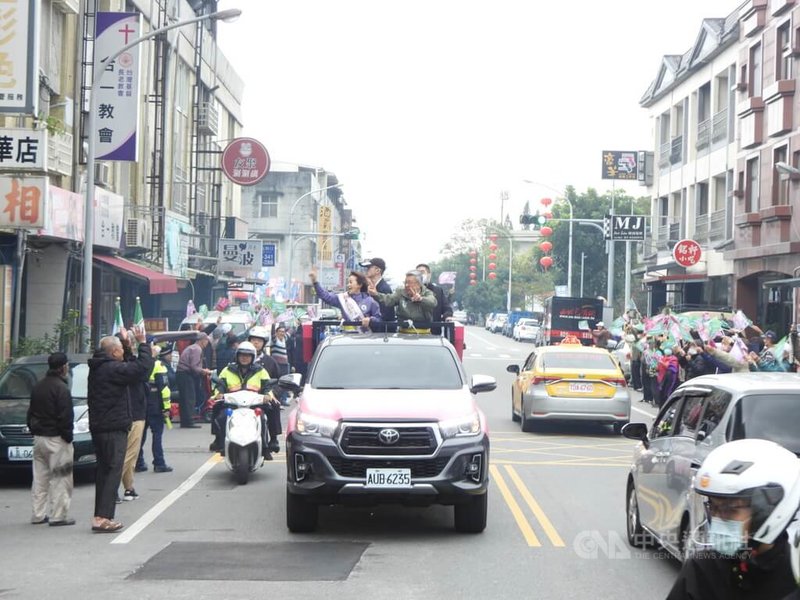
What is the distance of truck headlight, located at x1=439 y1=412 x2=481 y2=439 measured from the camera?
1102cm

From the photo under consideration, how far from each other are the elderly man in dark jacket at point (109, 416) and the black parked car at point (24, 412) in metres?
2.30

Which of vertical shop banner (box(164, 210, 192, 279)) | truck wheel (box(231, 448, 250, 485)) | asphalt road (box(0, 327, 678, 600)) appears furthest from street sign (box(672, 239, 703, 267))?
truck wheel (box(231, 448, 250, 485))

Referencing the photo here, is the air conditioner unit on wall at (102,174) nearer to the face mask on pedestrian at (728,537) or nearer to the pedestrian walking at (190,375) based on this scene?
the pedestrian walking at (190,375)

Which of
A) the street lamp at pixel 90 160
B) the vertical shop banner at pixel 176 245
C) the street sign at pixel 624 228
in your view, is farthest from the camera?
the street sign at pixel 624 228

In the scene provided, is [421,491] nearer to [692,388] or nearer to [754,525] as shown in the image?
[692,388]

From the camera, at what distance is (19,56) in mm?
15938

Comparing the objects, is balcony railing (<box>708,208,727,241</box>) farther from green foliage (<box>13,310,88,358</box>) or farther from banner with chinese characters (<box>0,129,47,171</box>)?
banner with chinese characters (<box>0,129,47,171</box>)

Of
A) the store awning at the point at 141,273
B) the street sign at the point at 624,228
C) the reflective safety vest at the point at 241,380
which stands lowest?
the reflective safety vest at the point at 241,380

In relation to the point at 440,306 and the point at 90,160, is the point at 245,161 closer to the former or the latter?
the point at 90,160

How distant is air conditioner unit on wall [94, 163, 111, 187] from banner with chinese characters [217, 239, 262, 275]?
1416 centimetres

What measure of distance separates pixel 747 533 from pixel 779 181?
32.5 m

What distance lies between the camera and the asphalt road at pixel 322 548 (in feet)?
29.1

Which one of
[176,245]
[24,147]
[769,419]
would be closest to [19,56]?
[24,147]

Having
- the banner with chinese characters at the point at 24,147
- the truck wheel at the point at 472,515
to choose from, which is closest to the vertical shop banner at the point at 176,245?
the banner with chinese characters at the point at 24,147
